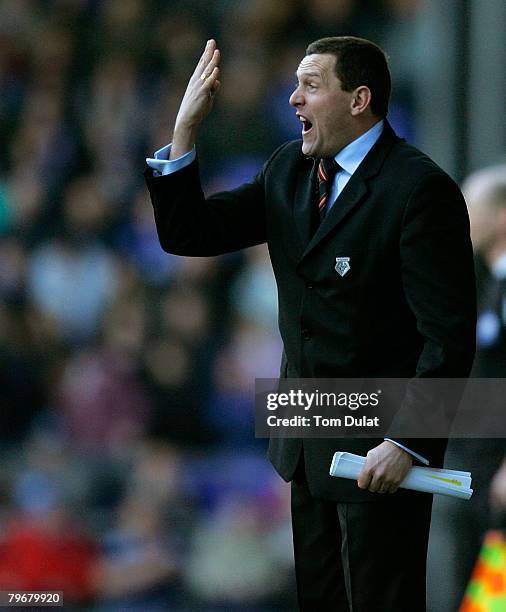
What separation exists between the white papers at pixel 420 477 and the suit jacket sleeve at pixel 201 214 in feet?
1.79

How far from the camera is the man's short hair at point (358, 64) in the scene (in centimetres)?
270

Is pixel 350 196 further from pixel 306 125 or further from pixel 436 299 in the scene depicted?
pixel 436 299

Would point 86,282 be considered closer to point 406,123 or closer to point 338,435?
point 406,123

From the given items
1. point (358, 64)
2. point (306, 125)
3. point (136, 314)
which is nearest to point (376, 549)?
point (306, 125)

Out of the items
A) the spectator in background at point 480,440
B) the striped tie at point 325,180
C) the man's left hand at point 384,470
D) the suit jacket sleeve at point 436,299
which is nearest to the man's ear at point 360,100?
the striped tie at point 325,180

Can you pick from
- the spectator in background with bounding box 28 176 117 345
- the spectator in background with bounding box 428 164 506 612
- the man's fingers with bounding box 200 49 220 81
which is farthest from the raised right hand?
the spectator in background with bounding box 28 176 117 345

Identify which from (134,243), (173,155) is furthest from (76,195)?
(173,155)

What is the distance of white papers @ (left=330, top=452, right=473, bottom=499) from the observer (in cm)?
256

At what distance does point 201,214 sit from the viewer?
9.03ft

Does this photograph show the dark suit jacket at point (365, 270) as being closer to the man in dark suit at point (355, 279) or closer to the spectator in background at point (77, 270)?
the man in dark suit at point (355, 279)

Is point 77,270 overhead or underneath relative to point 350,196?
underneath

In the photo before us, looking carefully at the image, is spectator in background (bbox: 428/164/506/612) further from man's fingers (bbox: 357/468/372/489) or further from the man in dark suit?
man's fingers (bbox: 357/468/372/489)

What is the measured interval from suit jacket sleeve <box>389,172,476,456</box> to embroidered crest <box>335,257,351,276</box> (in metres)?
0.11

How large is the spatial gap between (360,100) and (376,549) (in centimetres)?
92
